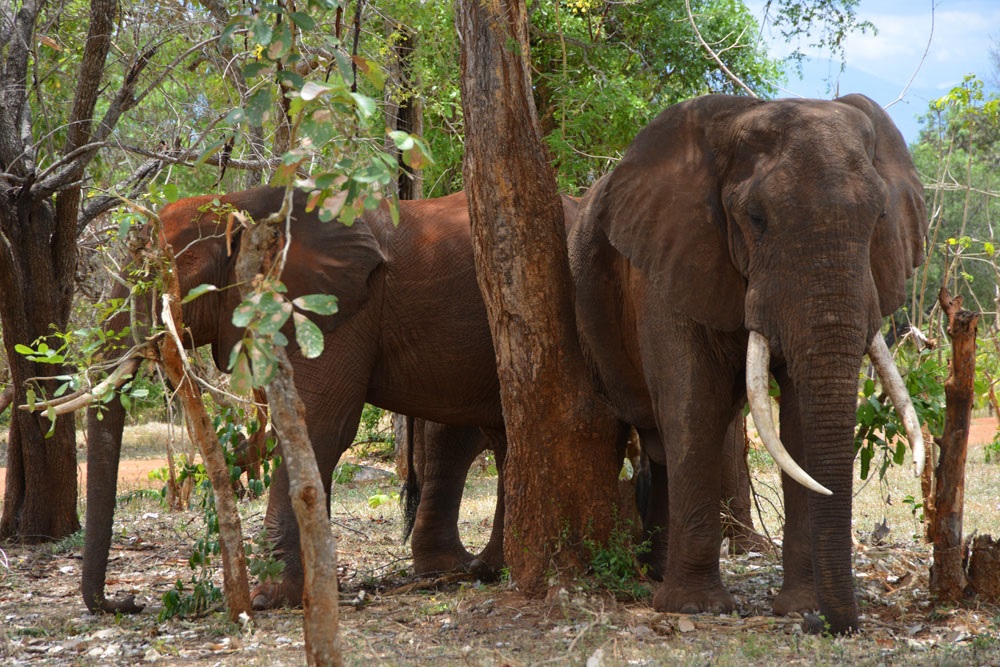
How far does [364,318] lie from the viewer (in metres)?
7.69

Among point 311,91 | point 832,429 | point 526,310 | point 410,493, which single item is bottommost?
point 410,493

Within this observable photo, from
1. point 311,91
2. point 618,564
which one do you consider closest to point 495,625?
point 618,564

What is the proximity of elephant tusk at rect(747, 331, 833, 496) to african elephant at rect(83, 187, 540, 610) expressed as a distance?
2.42 m

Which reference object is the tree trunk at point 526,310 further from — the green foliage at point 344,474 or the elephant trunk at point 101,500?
the green foliage at point 344,474

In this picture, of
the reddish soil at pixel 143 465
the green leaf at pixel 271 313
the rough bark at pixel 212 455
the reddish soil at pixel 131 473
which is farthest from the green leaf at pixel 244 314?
the reddish soil at pixel 143 465

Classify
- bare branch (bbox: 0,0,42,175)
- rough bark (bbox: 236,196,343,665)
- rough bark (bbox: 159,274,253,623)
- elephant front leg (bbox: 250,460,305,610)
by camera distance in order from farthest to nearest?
1. bare branch (bbox: 0,0,42,175)
2. elephant front leg (bbox: 250,460,305,610)
3. rough bark (bbox: 159,274,253,623)
4. rough bark (bbox: 236,196,343,665)

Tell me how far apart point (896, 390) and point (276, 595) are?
146 inches

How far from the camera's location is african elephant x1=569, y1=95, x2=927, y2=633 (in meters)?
5.51

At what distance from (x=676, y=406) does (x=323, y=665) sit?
8.46 ft

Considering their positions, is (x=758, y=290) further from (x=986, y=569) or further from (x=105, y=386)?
(x=105, y=386)

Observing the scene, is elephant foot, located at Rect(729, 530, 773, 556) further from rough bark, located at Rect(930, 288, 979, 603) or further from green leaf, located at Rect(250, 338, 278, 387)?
green leaf, located at Rect(250, 338, 278, 387)

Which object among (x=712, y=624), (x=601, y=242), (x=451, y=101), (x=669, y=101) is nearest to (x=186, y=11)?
(x=451, y=101)

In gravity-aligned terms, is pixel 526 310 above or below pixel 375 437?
above

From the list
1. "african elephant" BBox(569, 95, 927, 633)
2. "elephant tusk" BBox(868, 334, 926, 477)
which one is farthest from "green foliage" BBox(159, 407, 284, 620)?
"elephant tusk" BBox(868, 334, 926, 477)
